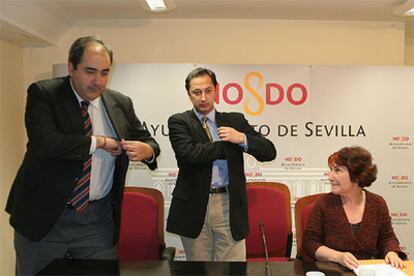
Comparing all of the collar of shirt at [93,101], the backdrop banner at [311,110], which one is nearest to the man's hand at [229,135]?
the collar of shirt at [93,101]

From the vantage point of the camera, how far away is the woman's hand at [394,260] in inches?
76.9

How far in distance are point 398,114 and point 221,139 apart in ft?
8.28

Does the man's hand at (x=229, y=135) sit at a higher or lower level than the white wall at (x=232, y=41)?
lower

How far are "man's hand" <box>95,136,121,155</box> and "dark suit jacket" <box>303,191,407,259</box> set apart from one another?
1127 mm

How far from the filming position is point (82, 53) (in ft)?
6.77

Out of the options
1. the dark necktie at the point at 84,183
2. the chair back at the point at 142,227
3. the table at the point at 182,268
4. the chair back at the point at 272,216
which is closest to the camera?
the table at the point at 182,268

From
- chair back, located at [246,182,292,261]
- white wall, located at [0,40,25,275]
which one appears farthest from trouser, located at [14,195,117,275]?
white wall, located at [0,40,25,275]

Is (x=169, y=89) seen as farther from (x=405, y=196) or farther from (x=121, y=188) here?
(x=405, y=196)

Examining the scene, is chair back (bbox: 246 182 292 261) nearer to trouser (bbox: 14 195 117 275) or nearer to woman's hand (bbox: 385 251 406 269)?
woman's hand (bbox: 385 251 406 269)

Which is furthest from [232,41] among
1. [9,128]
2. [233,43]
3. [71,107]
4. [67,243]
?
[67,243]

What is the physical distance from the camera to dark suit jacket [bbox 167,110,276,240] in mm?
2502

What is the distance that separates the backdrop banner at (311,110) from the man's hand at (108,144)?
2.12m

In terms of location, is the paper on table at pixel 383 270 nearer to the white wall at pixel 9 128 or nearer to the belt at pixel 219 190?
the belt at pixel 219 190

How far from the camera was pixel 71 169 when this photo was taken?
2041mm
